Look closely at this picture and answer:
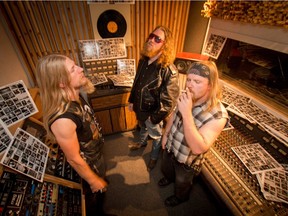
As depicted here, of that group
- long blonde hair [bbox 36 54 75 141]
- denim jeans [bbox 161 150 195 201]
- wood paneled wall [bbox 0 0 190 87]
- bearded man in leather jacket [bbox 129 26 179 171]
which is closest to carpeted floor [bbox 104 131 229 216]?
denim jeans [bbox 161 150 195 201]

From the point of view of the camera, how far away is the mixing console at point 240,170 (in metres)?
1.23

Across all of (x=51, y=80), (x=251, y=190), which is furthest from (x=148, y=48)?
(x=251, y=190)

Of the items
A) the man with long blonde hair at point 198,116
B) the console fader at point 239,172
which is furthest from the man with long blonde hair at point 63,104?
the console fader at point 239,172

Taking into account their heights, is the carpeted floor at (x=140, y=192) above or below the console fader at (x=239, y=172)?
below

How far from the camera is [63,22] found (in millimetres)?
2240

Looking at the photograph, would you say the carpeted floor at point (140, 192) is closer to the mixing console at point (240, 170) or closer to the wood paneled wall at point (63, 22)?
the mixing console at point (240, 170)

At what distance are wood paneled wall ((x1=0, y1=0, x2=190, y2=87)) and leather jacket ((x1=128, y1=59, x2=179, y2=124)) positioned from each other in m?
1.11

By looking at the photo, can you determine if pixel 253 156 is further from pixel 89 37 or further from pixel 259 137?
pixel 89 37

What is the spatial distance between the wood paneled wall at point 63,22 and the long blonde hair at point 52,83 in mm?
1553

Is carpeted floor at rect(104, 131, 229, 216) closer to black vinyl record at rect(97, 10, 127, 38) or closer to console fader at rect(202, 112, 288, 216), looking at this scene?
console fader at rect(202, 112, 288, 216)

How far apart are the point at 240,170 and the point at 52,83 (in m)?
1.79

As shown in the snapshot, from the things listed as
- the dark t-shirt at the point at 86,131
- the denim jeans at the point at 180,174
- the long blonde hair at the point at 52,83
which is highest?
the long blonde hair at the point at 52,83

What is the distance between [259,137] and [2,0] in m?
3.35

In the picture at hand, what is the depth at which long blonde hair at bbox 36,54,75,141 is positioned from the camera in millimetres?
1028
